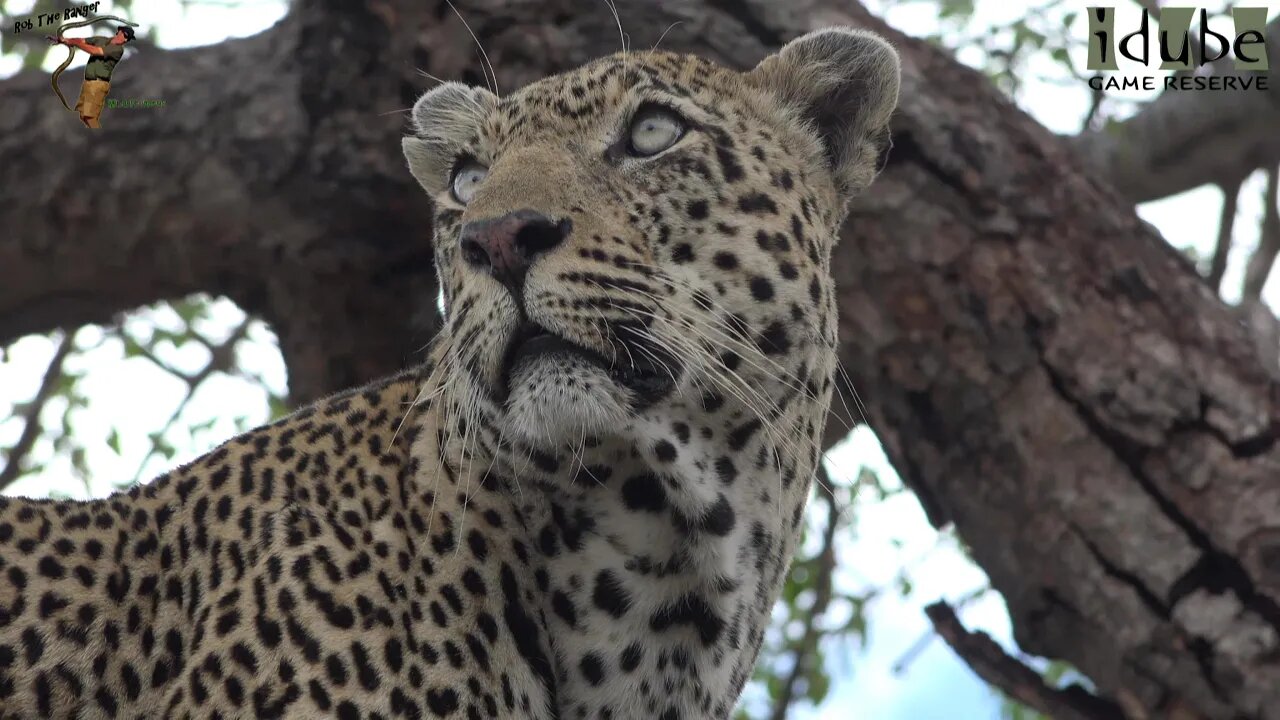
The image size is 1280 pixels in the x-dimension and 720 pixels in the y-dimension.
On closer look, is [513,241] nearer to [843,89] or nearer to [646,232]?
[646,232]

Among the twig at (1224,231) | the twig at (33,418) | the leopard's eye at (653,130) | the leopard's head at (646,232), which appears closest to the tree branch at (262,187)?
the twig at (33,418)

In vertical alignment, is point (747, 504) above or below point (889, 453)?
above

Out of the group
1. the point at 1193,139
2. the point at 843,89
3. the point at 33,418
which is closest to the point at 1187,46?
the point at 1193,139

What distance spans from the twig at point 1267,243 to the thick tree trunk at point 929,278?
6.44 ft

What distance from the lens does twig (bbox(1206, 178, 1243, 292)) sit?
346 inches

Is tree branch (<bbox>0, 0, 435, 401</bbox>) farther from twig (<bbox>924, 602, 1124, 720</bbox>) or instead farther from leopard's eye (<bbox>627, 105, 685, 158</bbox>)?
twig (<bbox>924, 602, 1124, 720</bbox>)

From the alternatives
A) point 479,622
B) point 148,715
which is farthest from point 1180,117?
point 148,715

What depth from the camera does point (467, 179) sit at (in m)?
5.49

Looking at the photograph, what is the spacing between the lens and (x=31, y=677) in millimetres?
4750

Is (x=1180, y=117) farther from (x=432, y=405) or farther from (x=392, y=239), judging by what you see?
(x=432, y=405)

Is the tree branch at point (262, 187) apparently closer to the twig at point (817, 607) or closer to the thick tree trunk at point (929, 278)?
the thick tree trunk at point (929, 278)

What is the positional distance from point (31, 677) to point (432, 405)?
162 cm

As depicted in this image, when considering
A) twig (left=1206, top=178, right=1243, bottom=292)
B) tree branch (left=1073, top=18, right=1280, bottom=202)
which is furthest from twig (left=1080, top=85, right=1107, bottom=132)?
twig (left=1206, top=178, right=1243, bottom=292)

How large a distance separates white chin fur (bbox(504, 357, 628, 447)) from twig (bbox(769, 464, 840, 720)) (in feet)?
13.6
